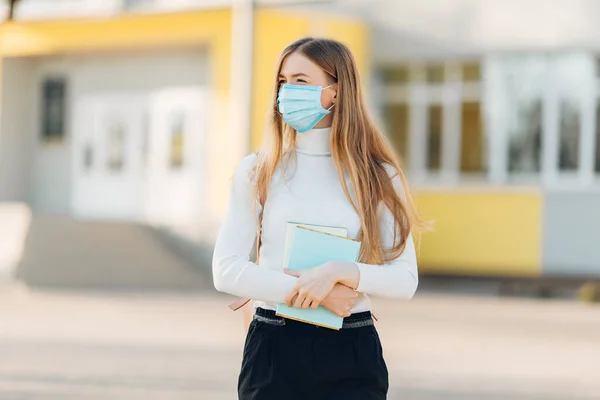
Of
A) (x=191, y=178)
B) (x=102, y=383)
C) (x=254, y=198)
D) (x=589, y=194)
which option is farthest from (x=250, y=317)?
(x=191, y=178)

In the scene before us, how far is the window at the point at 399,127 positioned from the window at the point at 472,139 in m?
1.06

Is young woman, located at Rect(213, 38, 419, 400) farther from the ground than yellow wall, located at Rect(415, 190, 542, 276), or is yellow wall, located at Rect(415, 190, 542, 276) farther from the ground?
young woman, located at Rect(213, 38, 419, 400)

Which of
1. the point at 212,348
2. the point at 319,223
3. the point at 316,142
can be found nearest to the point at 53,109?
the point at 212,348

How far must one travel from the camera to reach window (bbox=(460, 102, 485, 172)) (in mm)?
19422

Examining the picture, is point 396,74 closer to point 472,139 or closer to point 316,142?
point 472,139

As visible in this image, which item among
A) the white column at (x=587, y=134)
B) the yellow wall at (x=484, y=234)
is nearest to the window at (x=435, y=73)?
the yellow wall at (x=484, y=234)

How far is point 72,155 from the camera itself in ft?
76.2

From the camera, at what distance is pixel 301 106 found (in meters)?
2.84

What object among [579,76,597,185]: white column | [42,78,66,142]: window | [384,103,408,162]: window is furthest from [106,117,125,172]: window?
[579,76,597,185]: white column

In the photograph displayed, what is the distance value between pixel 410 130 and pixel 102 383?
516 inches

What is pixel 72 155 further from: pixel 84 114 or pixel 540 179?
pixel 540 179

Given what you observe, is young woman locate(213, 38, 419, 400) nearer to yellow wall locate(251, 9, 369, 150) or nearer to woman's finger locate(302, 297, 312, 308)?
woman's finger locate(302, 297, 312, 308)

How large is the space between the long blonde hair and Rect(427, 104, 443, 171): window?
17.0m

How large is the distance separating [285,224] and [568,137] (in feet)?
54.0
